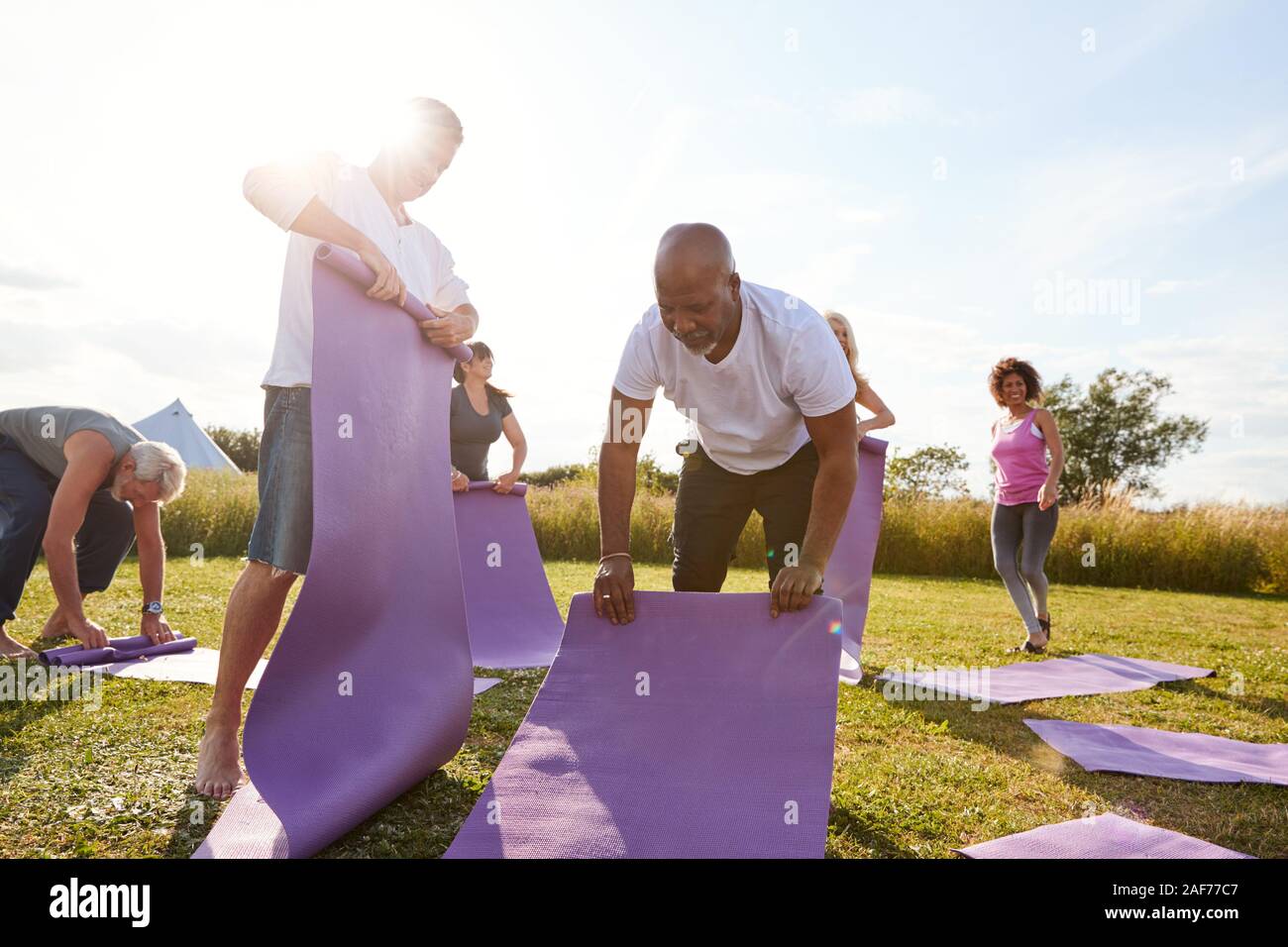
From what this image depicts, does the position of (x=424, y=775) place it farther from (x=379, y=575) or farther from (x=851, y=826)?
(x=851, y=826)

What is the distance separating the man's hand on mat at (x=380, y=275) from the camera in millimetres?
2430

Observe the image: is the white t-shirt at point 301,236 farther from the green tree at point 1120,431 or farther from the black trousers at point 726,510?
the green tree at point 1120,431

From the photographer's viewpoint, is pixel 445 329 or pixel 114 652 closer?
pixel 445 329

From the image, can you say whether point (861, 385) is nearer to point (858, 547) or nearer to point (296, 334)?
point (858, 547)

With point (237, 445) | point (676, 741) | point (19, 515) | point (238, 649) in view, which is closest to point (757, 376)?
point (676, 741)

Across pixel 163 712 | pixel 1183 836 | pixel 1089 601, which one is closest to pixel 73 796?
pixel 163 712

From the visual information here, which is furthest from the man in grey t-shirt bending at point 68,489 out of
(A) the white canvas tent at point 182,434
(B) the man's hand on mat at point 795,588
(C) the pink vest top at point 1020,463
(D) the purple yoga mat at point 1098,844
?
(A) the white canvas tent at point 182,434

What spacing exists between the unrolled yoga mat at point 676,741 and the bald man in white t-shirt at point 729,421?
11 cm

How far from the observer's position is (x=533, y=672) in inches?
170

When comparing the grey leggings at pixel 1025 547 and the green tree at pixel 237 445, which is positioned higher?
the green tree at pixel 237 445

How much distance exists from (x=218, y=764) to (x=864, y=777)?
79.7 inches

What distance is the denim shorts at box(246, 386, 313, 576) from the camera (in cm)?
244

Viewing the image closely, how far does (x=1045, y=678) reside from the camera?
473cm
